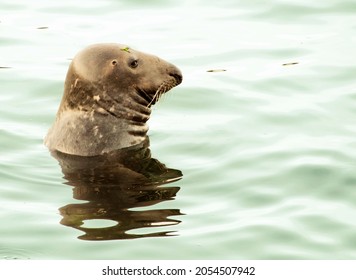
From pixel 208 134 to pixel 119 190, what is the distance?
1.95 m

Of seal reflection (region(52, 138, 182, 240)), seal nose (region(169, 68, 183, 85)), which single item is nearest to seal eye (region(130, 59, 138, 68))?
seal nose (region(169, 68, 183, 85))

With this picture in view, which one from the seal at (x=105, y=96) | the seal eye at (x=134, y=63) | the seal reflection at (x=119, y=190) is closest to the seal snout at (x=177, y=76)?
the seal at (x=105, y=96)

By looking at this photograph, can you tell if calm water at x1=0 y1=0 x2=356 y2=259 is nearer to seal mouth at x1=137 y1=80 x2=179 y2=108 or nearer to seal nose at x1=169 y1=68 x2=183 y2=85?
seal mouth at x1=137 y1=80 x2=179 y2=108

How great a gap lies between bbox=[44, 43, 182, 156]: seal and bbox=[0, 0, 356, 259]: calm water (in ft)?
1.08

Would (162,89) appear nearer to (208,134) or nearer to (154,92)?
(154,92)

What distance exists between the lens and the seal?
522 inches

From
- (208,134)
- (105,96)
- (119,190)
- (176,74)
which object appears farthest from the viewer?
(208,134)

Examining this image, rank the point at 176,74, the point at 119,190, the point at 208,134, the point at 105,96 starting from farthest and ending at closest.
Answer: the point at 208,134 → the point at 176,74 → the point at 105,96 → the point at 119,190

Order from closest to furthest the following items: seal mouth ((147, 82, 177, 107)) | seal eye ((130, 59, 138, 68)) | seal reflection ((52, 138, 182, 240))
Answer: seal reflection ((52, 138, 182, 240)) → seal eye ((130, 59, 138, 68)) → seal mouth ((147, 82, 177, 107))

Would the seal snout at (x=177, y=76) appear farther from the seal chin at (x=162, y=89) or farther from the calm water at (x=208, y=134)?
the calm water at (x=208, y=134)

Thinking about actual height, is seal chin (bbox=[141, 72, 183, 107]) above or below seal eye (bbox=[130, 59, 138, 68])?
below

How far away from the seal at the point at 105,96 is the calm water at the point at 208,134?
33 centimetres

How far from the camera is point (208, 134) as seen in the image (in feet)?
45.5

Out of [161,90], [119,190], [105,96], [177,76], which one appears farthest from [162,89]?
[119,190]
